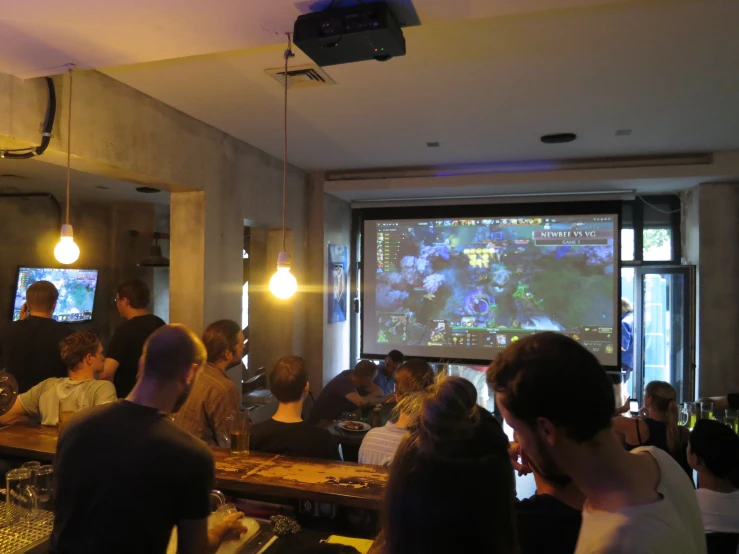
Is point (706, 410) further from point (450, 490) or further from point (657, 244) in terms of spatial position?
point (450, 490)

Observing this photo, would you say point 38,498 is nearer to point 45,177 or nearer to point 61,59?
point 61,59

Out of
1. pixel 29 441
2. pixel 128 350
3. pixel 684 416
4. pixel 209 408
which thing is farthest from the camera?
pixel 684 416

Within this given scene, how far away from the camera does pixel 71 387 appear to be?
262 centimetres

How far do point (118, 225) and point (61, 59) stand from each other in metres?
4.58

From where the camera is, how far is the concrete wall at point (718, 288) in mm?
5020

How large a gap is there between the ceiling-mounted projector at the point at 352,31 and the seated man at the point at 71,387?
183 cm

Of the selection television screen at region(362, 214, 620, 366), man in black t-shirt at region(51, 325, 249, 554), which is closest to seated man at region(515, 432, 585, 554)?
man in black t-shirt at region(51, 325, 249, 554)

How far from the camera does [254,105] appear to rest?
352 cm

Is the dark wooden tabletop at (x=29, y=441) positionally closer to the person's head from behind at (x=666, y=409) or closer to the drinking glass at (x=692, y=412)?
the person's head from behind at (x=666, y=409)

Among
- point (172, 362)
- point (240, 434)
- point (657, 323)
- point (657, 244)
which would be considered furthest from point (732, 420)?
point (172, 362)

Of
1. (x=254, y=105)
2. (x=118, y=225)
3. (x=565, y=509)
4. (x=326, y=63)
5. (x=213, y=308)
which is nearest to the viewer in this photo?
(x=565, y=509)

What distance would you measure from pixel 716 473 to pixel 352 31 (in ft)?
7.21

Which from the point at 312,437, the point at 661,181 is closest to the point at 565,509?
the point at 312,437

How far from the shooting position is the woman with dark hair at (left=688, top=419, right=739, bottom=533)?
A: 2.01 m
